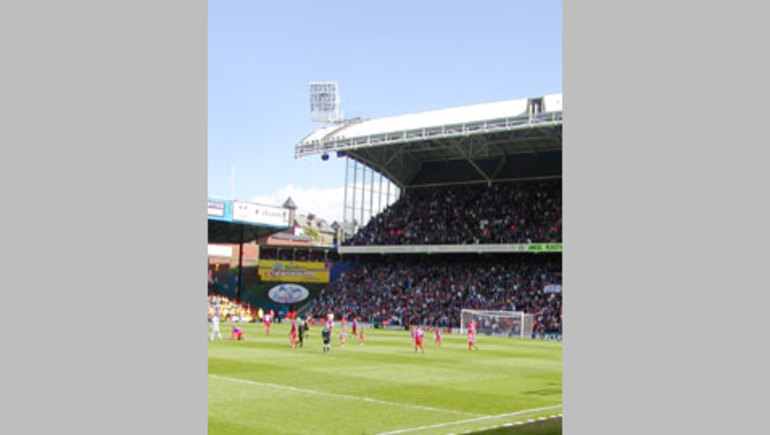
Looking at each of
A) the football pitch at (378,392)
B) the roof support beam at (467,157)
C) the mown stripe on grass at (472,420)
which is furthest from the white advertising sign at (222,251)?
the mown stripe on grass at (472,420)

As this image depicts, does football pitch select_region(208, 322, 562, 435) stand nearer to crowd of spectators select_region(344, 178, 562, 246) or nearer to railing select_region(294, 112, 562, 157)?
railing select_region(294, 112, 562, 157)

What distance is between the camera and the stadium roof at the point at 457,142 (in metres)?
54.0

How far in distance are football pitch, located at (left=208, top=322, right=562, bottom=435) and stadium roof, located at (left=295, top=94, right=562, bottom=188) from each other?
2284 centimetres

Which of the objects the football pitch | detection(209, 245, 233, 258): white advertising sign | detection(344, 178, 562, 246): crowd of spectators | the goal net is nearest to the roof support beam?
detection(344, 178, 562, 246): crowd of spectators

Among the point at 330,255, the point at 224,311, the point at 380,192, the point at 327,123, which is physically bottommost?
the point at 224,311

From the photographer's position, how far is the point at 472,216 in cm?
6638

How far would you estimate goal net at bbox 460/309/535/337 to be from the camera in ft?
177

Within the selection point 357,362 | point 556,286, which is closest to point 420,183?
point 556,286

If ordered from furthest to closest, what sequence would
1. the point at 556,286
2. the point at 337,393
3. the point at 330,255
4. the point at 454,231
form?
the point at 330,255, the point at 454,231, the point at 556,286, the point at 337,393

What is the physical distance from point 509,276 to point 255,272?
86.3 ft

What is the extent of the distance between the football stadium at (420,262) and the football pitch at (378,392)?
335 millimetres

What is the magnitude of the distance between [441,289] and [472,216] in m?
7.43

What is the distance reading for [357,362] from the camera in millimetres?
29156

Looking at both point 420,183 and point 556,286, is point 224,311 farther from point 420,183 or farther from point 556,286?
point 556,286
